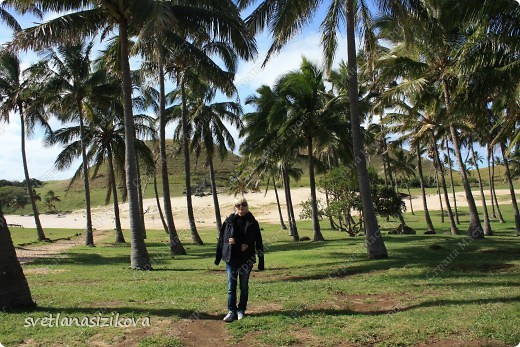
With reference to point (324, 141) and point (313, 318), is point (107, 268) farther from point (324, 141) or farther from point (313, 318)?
point (324, 141)

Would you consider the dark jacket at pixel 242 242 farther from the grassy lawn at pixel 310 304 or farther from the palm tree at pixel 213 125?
the palm tree at pixel 213 125

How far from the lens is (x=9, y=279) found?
7355mm

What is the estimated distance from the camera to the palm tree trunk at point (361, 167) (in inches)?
556

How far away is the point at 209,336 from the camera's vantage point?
245 inches

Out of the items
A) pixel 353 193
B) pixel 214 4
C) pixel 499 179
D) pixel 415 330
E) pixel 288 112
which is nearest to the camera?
pixel 415 330

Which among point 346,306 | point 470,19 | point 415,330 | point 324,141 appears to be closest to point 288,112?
point 324,141

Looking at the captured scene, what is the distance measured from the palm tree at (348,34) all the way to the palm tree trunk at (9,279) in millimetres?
9967

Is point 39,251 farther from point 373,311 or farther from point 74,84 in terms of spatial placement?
point 373,311

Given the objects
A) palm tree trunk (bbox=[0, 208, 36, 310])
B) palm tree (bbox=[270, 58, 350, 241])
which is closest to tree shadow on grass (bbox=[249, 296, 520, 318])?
palm tree trunk (bbox=[0, 208, 36, 310])

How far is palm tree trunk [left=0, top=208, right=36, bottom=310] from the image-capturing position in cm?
731

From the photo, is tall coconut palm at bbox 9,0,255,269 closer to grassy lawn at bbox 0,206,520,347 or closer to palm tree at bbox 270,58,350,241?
grassy lawn at bbox 0,206,520,347

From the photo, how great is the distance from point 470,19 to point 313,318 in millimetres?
10189

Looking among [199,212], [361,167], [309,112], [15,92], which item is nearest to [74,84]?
[15,92]

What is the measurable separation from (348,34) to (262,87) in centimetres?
1316
